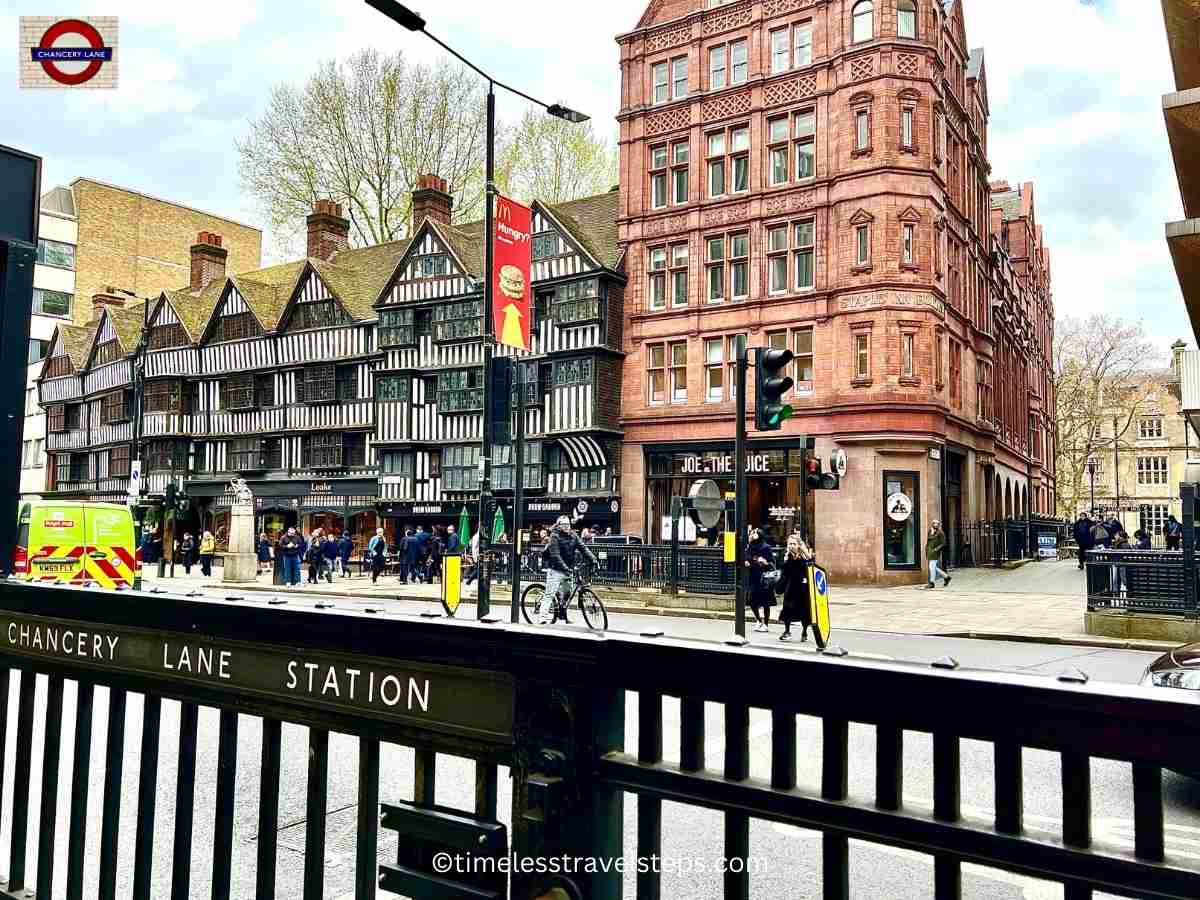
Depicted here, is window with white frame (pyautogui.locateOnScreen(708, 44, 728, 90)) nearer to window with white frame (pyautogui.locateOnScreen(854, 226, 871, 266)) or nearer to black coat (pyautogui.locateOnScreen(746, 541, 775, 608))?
window with white frame (pyautogui.locateOnScreen(854, 226, 871, 266))

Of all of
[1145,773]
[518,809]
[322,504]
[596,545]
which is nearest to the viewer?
[1145,773]

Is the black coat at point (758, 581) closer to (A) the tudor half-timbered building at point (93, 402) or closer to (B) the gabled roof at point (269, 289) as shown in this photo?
(B) the gabled roof at point (269, 289)

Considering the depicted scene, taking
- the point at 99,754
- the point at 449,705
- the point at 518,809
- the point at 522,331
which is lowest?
the point at 99,754

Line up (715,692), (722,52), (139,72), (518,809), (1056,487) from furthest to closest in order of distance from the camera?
(1056,487) < (722,52) < (139,72) < (518,809) < (715,692)

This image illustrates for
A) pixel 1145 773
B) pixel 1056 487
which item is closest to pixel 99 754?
pixel 1145 773

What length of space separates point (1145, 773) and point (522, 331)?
16.2 m

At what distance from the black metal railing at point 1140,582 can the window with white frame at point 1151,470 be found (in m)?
76.8

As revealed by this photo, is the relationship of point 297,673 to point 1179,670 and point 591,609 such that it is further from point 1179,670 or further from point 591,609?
point 591,609

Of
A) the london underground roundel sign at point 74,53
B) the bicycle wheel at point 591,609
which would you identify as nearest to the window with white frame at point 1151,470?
the bicycle wheel at point 591,609

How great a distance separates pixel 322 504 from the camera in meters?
41.1

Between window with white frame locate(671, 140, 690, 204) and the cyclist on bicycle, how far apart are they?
19628 mm

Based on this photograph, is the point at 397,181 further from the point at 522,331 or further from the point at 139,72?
the point at 139,72

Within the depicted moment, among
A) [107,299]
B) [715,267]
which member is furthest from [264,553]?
[107,299]

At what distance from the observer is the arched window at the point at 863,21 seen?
1144 inches
